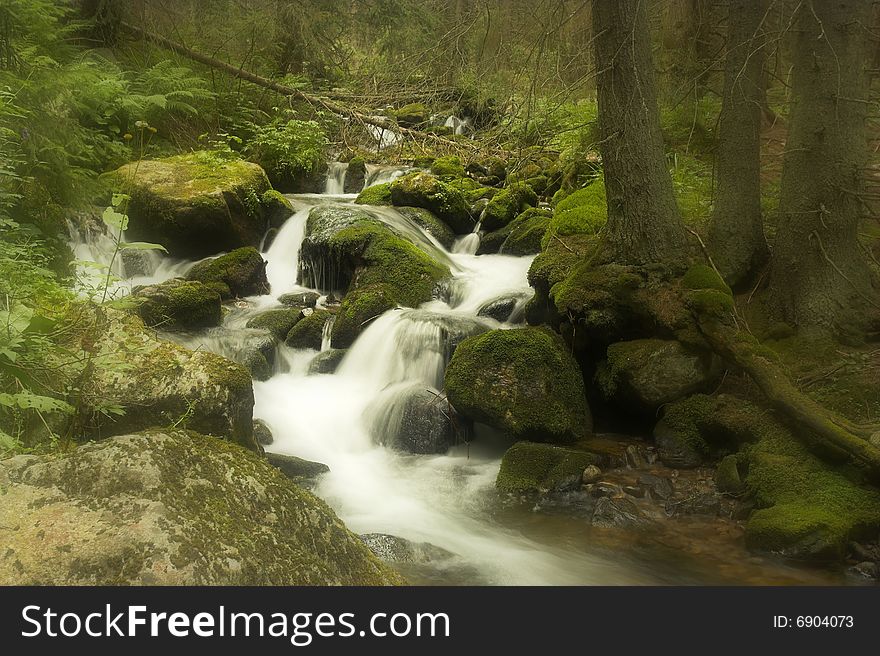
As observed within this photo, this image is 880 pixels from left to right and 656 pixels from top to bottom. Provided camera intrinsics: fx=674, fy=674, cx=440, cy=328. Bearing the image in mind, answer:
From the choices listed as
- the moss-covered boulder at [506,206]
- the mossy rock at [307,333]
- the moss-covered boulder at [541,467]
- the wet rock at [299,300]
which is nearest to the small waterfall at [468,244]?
the moss-covered boulder at [506,206]

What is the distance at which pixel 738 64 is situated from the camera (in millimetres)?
7320

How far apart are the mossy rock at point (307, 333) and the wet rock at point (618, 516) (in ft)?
16.1

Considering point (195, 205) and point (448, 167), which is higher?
point (448, 167)

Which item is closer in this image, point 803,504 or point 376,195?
point 803,504

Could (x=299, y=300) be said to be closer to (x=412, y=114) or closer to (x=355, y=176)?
(x=355, y=176)

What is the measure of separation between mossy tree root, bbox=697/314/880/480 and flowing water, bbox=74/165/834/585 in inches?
43.0

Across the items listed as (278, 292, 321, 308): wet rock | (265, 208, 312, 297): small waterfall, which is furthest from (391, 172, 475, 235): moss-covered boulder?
(278, 292, 321, 308): wet rock

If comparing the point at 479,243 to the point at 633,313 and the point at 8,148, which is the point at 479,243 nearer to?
the point at 633,313

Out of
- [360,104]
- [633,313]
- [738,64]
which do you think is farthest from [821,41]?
[360,104]

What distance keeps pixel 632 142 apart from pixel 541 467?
3.53m

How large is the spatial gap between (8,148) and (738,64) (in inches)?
291

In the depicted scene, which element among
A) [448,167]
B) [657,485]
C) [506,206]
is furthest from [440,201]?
[657,485]

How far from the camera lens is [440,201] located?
13156mm

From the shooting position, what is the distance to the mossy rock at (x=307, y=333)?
31.0 ft
